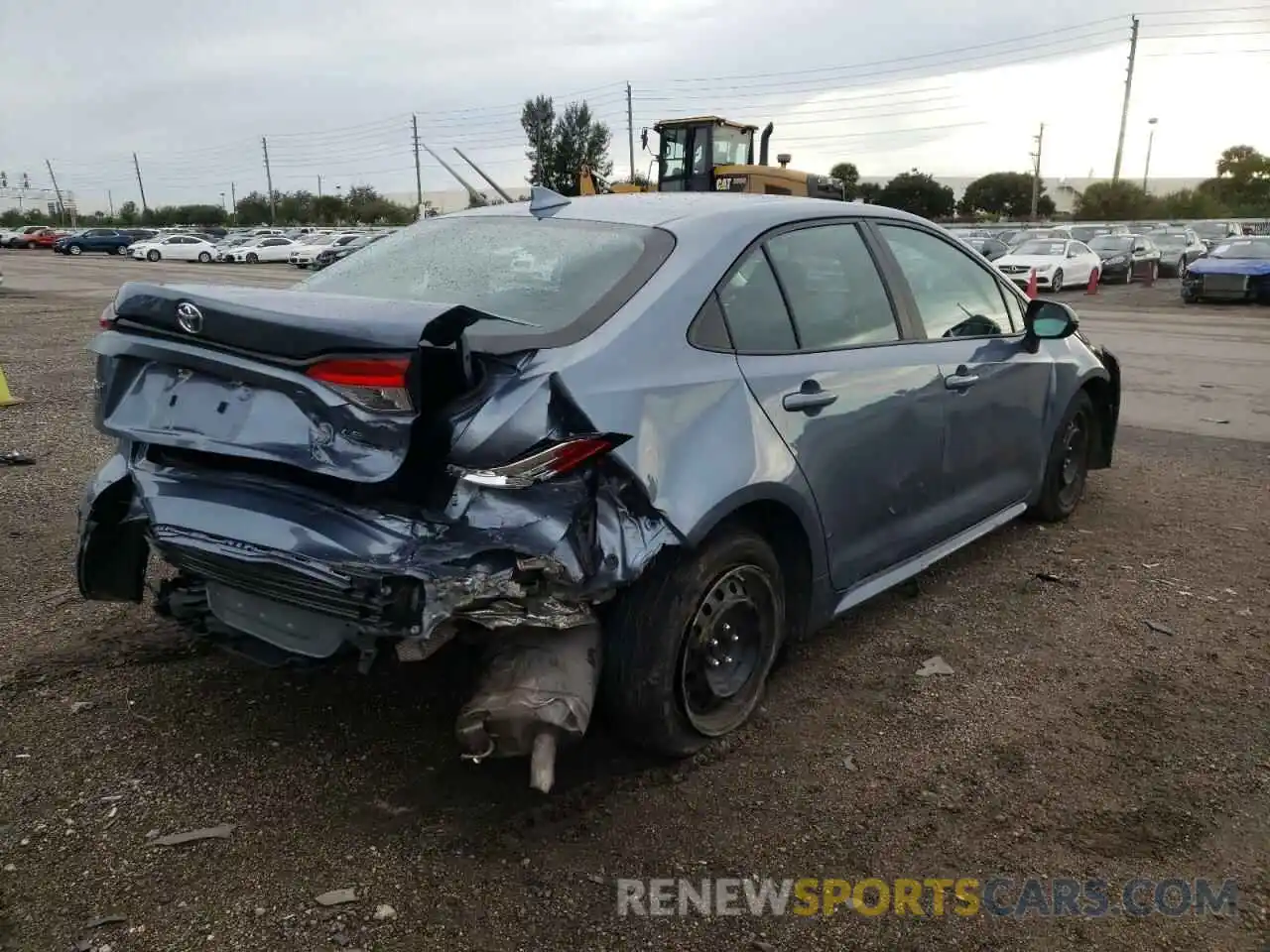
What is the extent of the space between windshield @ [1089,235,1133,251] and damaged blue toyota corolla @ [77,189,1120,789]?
2929 centimetres

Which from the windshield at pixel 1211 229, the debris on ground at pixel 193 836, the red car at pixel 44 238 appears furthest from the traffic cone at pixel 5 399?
the red car at pixel 44 238

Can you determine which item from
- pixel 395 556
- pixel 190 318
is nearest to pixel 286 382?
pixel 190 318

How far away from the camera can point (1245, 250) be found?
23.3m

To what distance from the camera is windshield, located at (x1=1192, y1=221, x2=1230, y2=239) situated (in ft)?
131

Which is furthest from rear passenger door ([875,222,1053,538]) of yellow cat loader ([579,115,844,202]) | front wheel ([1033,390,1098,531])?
yellow cat loader ([579,115,844,202])

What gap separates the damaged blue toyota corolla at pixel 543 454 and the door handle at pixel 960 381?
208mm

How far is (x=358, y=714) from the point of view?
3.32 metres

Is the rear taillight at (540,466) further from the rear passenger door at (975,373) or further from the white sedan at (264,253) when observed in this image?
the white sedan at (264,253)

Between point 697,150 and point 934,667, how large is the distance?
17.3 m

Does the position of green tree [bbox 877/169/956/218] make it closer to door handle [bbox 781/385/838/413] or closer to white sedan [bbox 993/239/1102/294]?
white sedan [bbox 993/239/1102/294]

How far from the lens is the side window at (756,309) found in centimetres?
315

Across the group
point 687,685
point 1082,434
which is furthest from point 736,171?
point 687,685

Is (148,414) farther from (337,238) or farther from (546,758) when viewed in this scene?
(337,238)

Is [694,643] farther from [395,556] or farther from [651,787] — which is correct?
[395,556]
